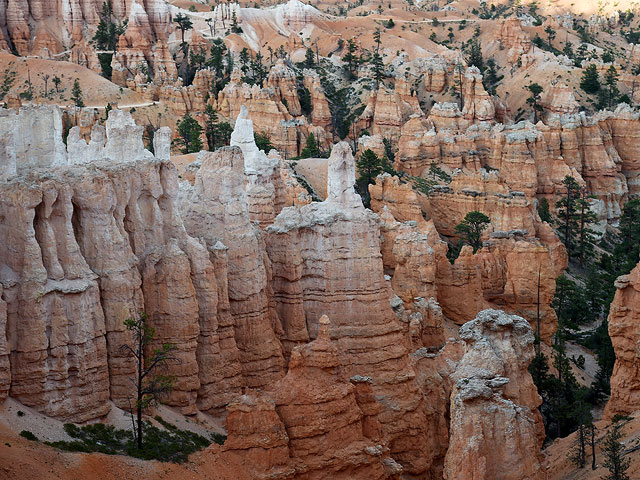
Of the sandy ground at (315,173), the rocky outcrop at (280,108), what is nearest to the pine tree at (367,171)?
the sandy ground at (315,173)

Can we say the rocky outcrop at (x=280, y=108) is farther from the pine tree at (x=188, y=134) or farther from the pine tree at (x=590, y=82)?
the pine tree at (x=590, y=82)

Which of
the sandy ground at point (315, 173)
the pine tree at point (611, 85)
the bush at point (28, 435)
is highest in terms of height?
the pine tree at point (611, 85)

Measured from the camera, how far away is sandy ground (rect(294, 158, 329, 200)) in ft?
263

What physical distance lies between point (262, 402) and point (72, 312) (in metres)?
5.74

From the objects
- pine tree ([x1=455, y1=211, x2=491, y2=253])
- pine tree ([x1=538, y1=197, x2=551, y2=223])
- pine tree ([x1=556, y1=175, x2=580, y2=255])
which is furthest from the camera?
pine tree ([x1=538, y1=197, x2=551, y2=223])

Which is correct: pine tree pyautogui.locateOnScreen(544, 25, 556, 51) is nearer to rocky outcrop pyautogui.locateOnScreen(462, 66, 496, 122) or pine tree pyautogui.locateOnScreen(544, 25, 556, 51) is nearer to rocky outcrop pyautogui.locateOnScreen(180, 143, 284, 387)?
rocky outcrop pyautogui.locateOnScreen(462, 66, 496, 122)

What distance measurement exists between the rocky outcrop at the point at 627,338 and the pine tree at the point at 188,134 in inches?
2019

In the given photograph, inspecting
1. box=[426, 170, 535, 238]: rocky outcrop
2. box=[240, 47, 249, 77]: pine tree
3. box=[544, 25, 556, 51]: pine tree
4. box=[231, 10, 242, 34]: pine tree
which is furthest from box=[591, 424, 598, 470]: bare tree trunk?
box=[544, 25, 556, 51]: pine tree

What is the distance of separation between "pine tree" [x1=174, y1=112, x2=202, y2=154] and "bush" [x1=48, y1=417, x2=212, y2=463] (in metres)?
56.6

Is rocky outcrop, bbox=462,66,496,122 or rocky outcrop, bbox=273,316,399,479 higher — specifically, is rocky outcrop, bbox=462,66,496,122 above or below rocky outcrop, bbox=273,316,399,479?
above

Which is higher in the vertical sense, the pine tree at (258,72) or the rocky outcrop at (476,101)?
the pine tree at (258,72)

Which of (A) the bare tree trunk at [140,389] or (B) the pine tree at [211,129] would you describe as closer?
(A) the bare tree trunk at [140,389]

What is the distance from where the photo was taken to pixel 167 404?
3581 centimetres

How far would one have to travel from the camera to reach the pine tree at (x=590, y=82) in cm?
11731
